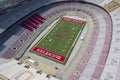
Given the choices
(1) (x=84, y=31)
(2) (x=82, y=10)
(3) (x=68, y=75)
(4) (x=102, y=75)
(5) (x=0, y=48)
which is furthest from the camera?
(2) (x=82, y=10)

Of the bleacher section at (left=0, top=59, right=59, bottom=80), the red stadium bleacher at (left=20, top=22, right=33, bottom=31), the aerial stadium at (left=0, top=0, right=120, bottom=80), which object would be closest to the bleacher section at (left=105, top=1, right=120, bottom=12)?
the aerial stadium at (left=0, top=0, right=120, bottom=80)

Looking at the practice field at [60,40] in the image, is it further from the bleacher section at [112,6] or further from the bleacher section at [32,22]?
the bleacher section at [112,6]

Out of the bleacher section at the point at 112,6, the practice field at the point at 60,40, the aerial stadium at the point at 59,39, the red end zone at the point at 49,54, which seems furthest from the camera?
the bleacher section at the point at 112,6

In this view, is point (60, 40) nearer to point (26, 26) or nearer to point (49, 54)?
point (49, 54)

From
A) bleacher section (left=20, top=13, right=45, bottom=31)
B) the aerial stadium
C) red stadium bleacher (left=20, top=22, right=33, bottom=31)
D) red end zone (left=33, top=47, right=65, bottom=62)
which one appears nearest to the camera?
the aerial stadium

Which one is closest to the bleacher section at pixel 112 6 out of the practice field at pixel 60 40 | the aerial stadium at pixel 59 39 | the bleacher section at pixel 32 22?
the aerial stadium at pixel 59 39

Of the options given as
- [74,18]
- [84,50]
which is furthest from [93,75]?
[74,18]

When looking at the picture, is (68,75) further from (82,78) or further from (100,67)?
(100,67)

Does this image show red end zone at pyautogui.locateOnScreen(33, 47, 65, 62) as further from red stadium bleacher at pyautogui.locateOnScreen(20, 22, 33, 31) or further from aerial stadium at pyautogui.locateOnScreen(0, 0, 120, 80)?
red stadium bleacher at pyautogui.locateOnScreen(20, 22, 33, 31)
